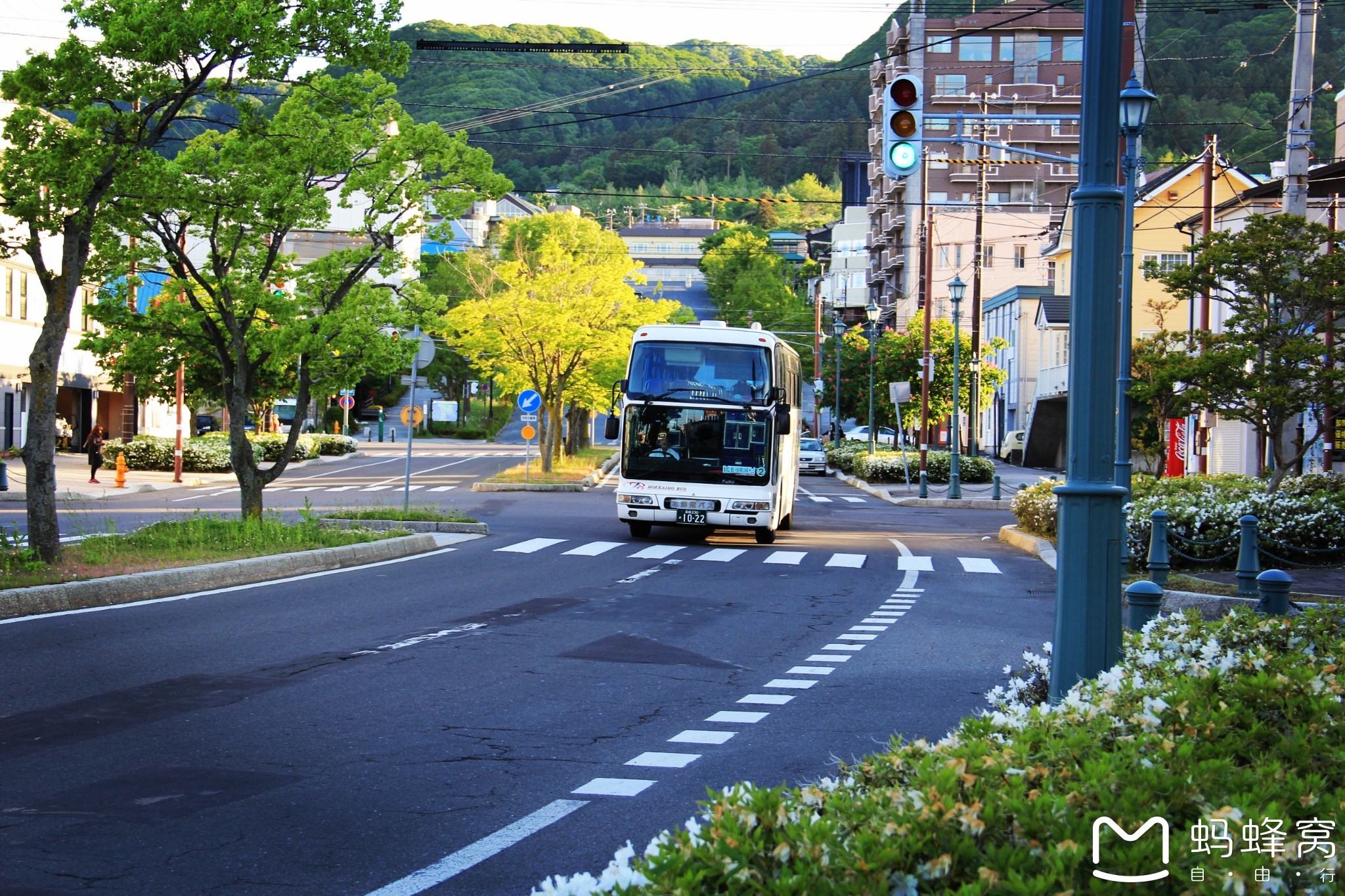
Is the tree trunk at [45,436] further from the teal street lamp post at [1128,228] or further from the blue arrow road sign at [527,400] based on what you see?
the blue arrow road sign at [527,400]

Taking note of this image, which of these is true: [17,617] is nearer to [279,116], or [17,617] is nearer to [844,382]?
[279,116]

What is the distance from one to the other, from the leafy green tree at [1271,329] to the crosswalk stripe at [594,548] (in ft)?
30.2

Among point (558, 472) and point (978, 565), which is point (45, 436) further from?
point (558, 472)

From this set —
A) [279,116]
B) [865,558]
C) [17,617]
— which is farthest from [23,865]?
[865,558]

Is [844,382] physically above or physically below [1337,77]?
below

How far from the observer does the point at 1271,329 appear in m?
20.1

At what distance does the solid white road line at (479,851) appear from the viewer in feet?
17.6

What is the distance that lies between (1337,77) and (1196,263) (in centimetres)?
4874

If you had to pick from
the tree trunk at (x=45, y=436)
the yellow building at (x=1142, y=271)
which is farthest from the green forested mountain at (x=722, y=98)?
the tree trunk at (x=45, y=436)

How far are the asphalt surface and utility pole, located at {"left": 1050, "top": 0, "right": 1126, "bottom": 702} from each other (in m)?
1.57

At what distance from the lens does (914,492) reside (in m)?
45.2

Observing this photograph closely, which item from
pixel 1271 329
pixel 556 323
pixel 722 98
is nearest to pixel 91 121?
pixel 1271 329

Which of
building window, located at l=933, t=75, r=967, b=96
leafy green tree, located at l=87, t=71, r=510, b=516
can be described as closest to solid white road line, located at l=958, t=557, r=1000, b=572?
leafy green tree, located at l=87, t=71, r=510, b=516

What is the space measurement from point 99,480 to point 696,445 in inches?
937
